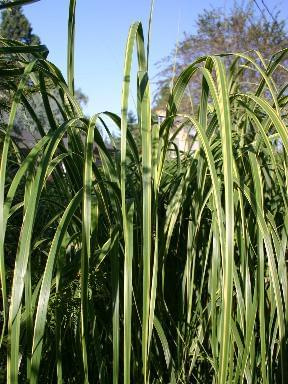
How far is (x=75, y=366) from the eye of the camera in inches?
46.2

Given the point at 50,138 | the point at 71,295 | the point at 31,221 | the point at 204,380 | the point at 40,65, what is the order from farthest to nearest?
1. the point at 204,380
2. the point at 40,65
3. the point at 71,295
4. the point at 50,138
5. the point at 31,221

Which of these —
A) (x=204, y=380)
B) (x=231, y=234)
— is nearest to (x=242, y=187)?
(x=231, y=234)

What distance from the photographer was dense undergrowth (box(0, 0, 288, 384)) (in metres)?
0.92

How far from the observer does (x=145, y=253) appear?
916 mm

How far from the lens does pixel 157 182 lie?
111cm

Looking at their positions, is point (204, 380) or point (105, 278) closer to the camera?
point (105, 278)

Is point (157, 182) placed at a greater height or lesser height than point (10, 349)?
greater

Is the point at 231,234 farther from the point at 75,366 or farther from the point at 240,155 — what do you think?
the point at 75,366

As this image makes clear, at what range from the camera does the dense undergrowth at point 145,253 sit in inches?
36.4

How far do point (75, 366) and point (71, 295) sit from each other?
21 centimetres

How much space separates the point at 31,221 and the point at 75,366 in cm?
50

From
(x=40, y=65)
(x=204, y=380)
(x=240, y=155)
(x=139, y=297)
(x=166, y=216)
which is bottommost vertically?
(x=204, y=380)

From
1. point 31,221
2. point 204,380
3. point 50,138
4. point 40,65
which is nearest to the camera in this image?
point 31,221

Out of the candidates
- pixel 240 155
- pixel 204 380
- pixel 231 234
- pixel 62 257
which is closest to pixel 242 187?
pixel 240 155
